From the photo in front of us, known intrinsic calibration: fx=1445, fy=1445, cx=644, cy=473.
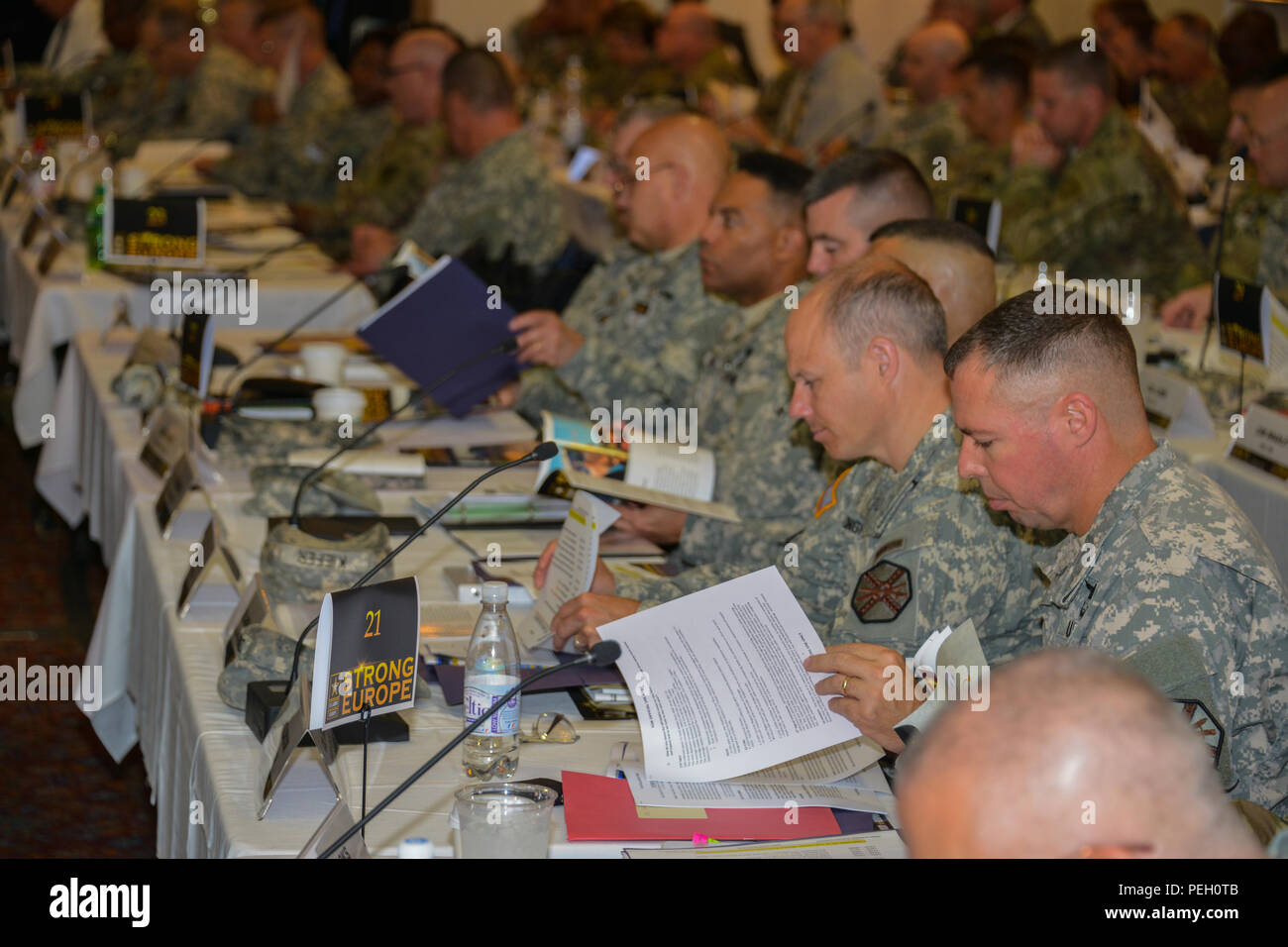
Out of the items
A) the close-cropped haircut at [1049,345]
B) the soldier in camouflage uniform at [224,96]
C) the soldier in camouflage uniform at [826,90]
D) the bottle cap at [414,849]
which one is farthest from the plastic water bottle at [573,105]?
the bottle cap at [414,849]

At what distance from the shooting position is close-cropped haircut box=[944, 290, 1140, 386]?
1.64m

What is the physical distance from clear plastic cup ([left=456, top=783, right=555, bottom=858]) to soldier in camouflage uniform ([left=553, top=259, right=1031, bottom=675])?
0.52 m

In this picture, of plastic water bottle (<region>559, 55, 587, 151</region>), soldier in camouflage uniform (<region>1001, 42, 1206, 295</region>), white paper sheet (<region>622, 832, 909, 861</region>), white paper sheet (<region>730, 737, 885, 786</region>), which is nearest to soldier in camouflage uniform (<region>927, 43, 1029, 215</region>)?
soldier in camouflage uniform (<region>1001, 42, 1206, 295</region>)

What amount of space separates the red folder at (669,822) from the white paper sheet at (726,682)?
2.2 inches

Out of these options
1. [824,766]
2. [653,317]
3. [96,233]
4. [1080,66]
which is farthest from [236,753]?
[1080,66]

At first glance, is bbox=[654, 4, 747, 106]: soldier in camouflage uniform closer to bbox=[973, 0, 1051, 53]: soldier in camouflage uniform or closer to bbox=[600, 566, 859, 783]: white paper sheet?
bbox=[973, 0, 1051, 53]: soldier in camouflage uniform

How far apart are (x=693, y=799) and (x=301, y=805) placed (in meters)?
0.43

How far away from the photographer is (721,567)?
7.45 ft

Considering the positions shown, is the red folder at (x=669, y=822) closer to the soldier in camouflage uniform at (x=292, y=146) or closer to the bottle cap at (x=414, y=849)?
the bottle cap at (x=414, y=849)

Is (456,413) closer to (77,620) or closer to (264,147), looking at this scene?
(77,620)

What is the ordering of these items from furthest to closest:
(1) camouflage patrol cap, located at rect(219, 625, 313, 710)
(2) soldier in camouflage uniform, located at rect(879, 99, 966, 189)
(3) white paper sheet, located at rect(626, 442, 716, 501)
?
(2) soldier in camouflage uniform, located at rect(879, 99, 966, 189) < (3) white paper sheet, located at rect(626, 442, 716, 501) < (1) camouflage patrol cap, located at rect(219, 625, 313, 710)

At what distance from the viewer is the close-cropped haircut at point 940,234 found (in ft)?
7.87

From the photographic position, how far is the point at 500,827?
4.53 ft
